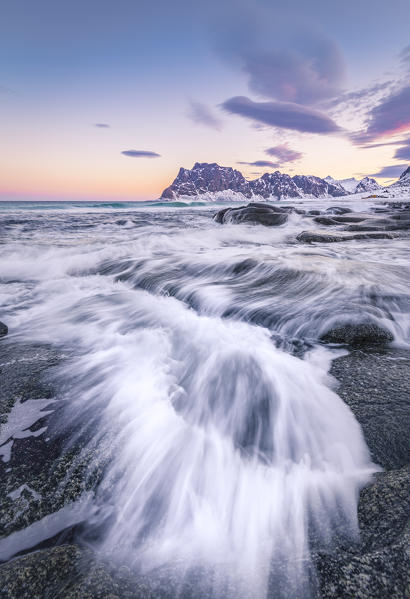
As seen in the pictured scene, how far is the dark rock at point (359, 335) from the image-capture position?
2609mm

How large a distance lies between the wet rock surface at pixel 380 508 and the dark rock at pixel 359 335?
1.85 ft

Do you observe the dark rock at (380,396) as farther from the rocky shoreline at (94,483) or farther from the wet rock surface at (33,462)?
the wet rock surface at (33,462)

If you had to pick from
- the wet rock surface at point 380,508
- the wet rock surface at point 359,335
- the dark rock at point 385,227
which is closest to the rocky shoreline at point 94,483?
the wet rock surface at point 380,508

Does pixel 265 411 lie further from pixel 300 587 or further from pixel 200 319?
pixel 200 319

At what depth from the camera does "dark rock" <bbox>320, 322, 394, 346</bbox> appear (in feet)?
8.56

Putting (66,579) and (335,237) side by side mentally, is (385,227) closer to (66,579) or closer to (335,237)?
(335,237)

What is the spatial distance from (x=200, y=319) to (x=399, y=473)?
248cm

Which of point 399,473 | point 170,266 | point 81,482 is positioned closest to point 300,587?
Result: point 399,473

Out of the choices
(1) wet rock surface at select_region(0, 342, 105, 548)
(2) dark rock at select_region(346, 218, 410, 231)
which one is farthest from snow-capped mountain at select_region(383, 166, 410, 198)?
(1) wet rock surface at select_region(0, 342, 105, 548)

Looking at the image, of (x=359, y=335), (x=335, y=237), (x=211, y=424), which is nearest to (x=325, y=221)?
(x=335, y=237)

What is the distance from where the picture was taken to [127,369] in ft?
8.00

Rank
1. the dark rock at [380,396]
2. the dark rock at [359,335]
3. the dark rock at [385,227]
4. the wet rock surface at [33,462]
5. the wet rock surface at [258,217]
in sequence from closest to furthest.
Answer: the wet rock surface at [33,462] → the dark rock at [380,396] → the dark rock at [359,335] → the dark rock at [385,227] → the wet rock surface at [258,217]

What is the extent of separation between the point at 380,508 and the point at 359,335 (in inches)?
69.6

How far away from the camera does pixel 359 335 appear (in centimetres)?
264
